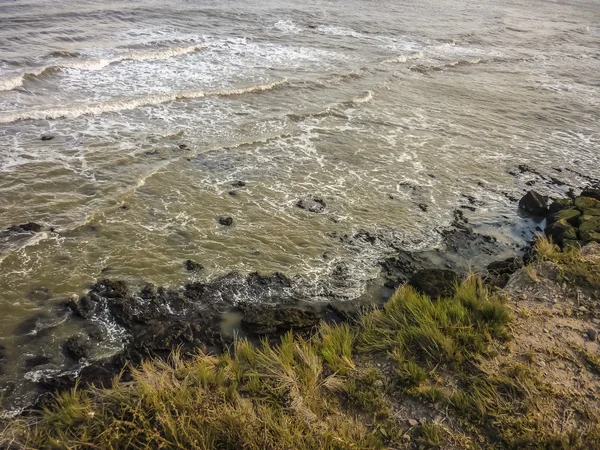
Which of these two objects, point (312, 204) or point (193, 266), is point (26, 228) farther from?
point (312, 204)

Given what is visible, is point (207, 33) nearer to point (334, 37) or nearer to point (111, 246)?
point (334, 37)

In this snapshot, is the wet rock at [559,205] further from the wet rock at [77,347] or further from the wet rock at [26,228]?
the wet rock at [26,228]

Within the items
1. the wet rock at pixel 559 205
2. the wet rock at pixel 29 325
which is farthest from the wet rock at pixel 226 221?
the wet rock at pixel 559 205

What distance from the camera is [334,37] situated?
27875mm

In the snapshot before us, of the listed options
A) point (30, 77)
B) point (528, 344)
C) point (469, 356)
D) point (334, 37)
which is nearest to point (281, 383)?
point (469, 356)

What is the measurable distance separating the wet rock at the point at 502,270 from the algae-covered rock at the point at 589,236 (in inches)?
55.6

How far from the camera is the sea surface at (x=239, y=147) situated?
363 inches

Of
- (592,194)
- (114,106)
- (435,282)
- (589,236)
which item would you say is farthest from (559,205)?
(114,106)

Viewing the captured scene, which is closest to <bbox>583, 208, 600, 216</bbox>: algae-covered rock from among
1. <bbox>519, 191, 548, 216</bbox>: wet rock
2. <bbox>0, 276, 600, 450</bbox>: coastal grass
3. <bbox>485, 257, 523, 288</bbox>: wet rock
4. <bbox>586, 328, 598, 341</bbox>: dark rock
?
<bbox>519, 191, 548, 216</bbox>: wet rock

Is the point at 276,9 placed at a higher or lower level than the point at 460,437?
higher

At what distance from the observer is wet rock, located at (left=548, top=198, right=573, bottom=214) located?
11.6 m

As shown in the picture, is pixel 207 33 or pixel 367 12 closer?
pixel 207 33

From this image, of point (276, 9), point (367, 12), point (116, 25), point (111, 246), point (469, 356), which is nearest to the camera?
point (469, 356)

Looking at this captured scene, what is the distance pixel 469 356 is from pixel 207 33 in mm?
24794
